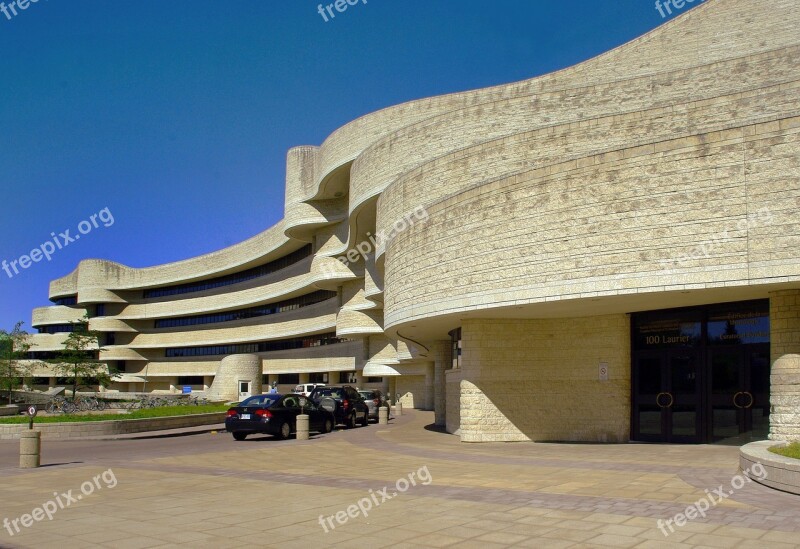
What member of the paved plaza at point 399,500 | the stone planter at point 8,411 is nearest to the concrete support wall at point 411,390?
the stone planter at point 8,411

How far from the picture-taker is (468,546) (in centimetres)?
746

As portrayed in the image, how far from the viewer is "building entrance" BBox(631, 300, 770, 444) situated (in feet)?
55.9

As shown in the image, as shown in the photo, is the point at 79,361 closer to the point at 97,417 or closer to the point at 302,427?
the point at 97,417

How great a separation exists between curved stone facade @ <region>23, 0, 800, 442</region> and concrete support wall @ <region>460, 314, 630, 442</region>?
0.04 meters

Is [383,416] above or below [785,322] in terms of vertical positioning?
below

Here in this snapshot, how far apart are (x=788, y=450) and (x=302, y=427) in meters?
14.1

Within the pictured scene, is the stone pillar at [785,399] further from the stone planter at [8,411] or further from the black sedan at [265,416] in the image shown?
the stone planter at [8,411]

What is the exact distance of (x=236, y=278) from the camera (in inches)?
3100

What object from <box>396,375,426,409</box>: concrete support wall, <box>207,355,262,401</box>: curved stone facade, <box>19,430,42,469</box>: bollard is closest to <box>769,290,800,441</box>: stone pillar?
<box>19,430,42,469</box>: bollard

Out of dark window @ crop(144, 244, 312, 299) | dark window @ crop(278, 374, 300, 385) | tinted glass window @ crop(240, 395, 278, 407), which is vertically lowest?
dark window @ crop(278, 374, 300, 385)

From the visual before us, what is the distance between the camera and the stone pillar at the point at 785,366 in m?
14.5

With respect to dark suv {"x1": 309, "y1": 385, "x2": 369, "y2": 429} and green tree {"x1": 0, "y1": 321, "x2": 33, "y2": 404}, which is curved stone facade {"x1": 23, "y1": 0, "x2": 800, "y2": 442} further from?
green tree {"x1": 0, "y1": 321, "x2": 33, "y2": 404}

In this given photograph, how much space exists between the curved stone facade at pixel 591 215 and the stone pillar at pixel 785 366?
44 millimetres

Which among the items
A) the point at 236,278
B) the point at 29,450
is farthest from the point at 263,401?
the point at 236,278
